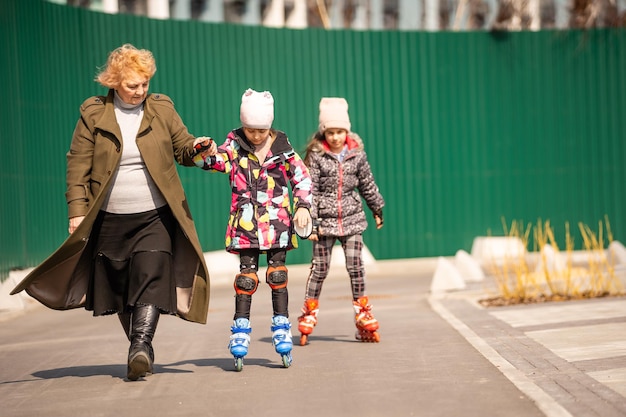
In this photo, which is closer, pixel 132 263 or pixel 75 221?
pixel 75 221

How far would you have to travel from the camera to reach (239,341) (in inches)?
320

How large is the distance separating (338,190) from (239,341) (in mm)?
2142

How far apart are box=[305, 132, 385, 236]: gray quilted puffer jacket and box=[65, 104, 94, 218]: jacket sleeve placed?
2351 millimetres

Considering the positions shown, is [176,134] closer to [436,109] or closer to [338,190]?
[338,190]

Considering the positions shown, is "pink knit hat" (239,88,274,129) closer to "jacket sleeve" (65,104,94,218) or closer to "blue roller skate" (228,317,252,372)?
"jacket sleeve" (65,104,94,218)

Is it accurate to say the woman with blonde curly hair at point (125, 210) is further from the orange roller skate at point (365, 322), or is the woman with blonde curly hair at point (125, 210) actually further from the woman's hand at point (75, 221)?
the orange roller skate at point (365, 322)

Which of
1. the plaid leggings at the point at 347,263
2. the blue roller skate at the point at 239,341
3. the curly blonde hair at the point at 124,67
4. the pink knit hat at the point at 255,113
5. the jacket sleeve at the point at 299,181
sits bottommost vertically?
the blue roller skate at the point at 239,341

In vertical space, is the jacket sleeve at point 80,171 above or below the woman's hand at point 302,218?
above

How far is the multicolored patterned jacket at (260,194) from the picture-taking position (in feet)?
27.2

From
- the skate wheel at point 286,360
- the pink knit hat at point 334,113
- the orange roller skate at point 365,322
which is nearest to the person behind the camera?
the skate wheel at point 286,360

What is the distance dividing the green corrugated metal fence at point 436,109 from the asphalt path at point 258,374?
21.1 feet

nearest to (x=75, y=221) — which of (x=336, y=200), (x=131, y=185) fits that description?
(x=131, y=185)

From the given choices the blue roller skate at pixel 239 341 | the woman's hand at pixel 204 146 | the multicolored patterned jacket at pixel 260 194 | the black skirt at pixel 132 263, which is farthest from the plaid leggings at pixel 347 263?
the woman's hand at pixel 204 146

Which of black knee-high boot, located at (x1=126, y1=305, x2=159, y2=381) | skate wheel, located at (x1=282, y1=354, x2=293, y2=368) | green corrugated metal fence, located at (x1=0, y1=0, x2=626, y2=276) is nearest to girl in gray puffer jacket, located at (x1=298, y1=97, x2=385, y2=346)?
skate wheel, located at (x1=282, y1=354, x2=293, y2=368)
